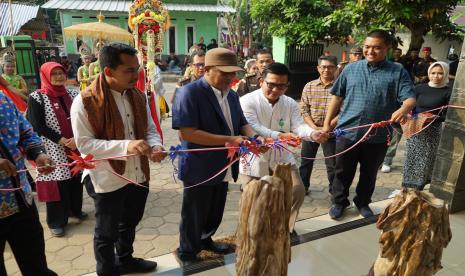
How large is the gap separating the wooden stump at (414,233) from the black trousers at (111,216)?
5.83 feet

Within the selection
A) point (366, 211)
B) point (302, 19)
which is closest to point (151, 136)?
point (366, 211)

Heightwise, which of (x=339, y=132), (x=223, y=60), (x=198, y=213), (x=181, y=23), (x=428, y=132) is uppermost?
(x=181, y=23)

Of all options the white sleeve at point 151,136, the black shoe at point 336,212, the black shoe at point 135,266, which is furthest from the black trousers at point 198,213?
the black shoe at point 336,212

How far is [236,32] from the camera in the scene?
2283 cm

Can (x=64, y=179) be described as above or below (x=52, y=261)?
above

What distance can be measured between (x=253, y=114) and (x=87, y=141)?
5.08 ft

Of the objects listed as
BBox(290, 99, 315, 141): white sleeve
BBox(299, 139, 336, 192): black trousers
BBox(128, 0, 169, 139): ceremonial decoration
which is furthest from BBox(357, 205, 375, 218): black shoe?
BBox(128, 0, 169, 139): ceremonial decoration

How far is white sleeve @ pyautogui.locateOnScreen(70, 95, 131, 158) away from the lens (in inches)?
94.8

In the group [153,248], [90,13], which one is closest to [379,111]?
[153,248]

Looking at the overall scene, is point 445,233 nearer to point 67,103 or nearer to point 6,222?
point 6,222

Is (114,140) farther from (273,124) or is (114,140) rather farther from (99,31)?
(99,31)

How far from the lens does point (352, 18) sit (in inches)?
290

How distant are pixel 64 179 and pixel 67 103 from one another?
79 centimetres

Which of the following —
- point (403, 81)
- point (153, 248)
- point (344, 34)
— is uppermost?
point (344, 34)
